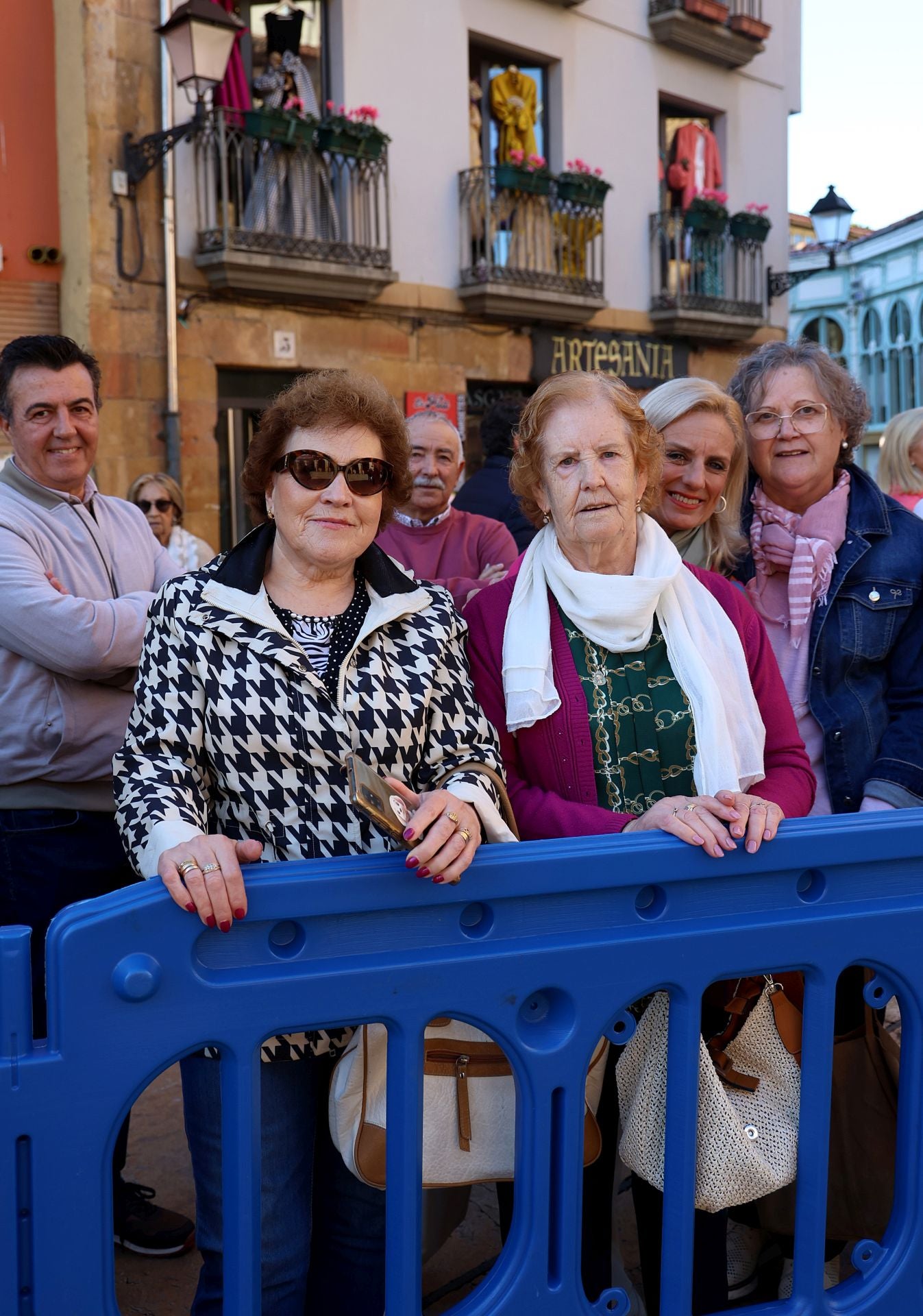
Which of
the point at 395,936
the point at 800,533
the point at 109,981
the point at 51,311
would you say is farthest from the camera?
the point at 51,311

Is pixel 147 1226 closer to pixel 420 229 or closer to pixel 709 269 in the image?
pixel 420 229

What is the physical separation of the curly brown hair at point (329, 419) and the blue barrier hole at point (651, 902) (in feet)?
2.84

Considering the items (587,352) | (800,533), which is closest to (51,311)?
(587,352)

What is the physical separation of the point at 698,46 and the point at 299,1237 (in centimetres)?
1516

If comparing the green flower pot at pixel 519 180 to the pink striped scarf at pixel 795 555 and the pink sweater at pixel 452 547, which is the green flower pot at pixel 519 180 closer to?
the pink sweater at pixel 452 547

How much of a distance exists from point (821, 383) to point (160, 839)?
193 centimetres

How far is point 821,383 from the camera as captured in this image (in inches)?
112

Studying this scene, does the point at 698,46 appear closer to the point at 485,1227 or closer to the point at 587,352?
the point at 587,352

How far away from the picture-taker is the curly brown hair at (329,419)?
2.09 metres

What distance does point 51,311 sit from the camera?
9930mm

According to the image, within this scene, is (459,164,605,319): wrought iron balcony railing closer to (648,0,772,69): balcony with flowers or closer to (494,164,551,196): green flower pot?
(494,164,551,196): green flower pot

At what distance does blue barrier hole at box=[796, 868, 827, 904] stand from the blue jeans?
33.3 inches

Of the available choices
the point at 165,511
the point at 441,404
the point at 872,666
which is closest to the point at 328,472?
the point at 872,666

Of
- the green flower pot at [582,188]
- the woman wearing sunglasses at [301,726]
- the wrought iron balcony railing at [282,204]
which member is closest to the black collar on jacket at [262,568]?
the woman wearing sunglasses at [301,726]
